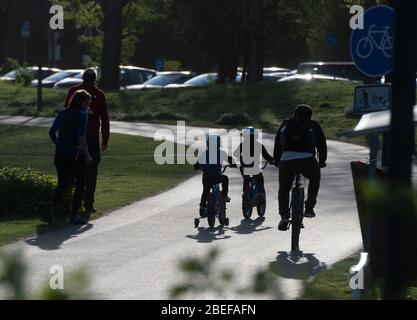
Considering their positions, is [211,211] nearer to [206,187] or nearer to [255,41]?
[206,187]

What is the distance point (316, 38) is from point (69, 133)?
171 ft

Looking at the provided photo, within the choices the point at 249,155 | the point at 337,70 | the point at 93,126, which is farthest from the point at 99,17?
the point at 249,155

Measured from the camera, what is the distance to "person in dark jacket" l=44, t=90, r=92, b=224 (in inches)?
572

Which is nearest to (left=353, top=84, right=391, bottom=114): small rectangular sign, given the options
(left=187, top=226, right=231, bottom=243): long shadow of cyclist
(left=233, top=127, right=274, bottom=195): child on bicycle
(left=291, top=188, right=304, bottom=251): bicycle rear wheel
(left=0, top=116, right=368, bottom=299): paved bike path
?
(left=0, top=116, right=368, bottom=299): paved bike path

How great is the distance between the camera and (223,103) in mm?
39062

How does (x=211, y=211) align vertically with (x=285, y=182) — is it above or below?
below

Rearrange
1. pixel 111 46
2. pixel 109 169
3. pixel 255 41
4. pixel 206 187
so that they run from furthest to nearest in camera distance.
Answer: pixel 111 46
pixel 255 41
pixel 109 169
pixel 206 187

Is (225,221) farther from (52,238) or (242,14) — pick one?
(242,14)

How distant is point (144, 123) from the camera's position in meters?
35.8

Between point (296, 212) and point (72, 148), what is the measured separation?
317 centimetres

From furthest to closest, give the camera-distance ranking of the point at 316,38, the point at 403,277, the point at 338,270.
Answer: the point at 316,38 → the point at 338,270 → the point at 403,277

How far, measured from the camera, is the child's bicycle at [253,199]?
15.5 metres

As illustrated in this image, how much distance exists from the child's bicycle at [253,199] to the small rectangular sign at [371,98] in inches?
183
